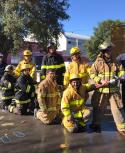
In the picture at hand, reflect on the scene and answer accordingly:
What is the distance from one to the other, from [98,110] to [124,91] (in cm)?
152

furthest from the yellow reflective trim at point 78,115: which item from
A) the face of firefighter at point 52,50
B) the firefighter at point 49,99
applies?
the face of firefighter at point 52,50

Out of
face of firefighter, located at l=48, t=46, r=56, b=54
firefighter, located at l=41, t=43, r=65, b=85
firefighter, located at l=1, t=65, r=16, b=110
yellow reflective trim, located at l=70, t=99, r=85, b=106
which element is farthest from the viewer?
firefighter, located at l=1, t=65, r=16, b=110

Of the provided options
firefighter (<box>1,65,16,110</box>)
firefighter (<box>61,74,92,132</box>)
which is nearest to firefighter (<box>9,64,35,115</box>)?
firefighter (<box>1,65,16,110</box>)

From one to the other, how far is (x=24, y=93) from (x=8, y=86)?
47.5 inches

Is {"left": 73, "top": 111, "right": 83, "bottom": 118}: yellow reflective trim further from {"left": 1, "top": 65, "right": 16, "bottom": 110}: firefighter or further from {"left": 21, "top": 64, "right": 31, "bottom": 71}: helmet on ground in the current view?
{"left": 1, "top": 65, "right": 16, "bottom": 110}: firefighter

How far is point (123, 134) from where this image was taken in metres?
8.59

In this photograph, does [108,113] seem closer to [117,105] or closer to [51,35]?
[117,105]

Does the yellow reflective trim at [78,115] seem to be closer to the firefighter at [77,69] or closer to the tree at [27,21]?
the firefighter at [77,69]

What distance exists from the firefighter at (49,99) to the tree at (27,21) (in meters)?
22.7

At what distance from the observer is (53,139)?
8.35 meters

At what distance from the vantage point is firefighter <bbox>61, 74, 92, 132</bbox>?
8.80m

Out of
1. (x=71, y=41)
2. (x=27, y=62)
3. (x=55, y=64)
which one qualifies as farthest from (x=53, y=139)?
(x=71, y=41)

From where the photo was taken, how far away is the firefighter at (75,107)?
880 centimetres

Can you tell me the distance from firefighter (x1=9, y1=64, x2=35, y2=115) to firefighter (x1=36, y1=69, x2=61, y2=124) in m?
1.59
